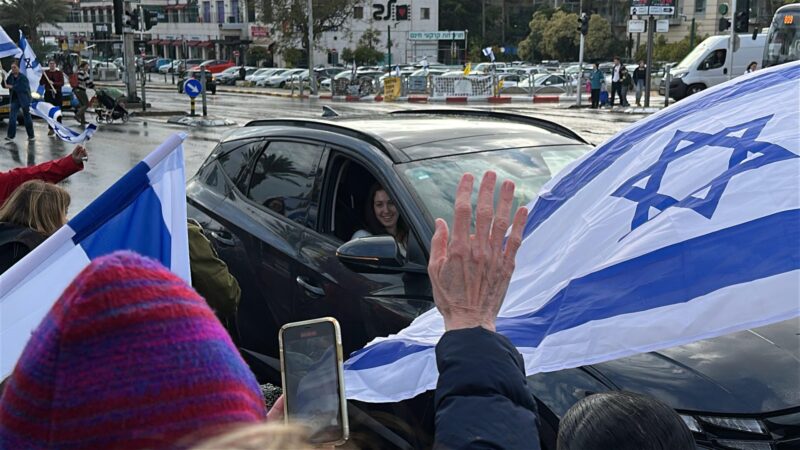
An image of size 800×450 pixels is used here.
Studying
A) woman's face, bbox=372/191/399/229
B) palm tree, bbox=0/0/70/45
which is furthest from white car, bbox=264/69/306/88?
woman's face, bbox=372/191/399/229

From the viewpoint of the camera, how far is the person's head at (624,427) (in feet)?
5.06

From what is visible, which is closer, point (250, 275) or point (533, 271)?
point (533, 271)

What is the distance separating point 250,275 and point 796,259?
3.07 m

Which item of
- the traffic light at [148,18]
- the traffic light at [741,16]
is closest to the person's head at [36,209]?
the traffic light at [148,18]

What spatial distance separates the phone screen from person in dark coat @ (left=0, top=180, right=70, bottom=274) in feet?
6.24

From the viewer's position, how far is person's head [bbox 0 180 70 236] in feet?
11.6

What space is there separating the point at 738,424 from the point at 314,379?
148cm

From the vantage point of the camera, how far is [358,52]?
68312 millimetres

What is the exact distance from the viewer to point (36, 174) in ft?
15.1

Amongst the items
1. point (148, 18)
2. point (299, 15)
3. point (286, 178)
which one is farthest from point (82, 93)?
point (299, 15)

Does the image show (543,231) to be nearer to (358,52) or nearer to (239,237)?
(239,237)

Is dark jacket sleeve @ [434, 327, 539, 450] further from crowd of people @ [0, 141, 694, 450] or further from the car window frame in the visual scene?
the car window frame

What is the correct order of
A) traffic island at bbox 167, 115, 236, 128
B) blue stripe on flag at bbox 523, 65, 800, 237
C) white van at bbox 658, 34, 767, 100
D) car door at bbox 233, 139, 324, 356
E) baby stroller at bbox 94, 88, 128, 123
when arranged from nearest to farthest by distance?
blue stripe on flag at bbox 523, 65, 800, 237
car door at bbox 233, 139, 324, 356
traffic island at bbox 167, 115, 236, 128
baby stroller at bbox 94, 88, 128, 123
white van at bbox 658, 34, 767, 100

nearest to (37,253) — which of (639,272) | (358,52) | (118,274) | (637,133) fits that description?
(118,274)
